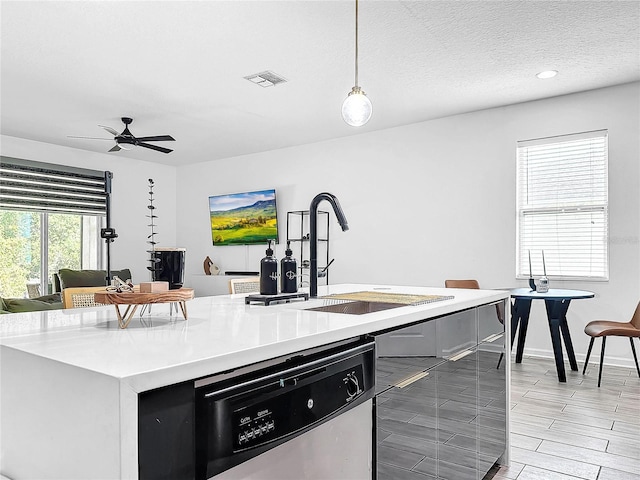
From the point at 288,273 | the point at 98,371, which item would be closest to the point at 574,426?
the point at 288,273

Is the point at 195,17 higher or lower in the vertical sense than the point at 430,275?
higher

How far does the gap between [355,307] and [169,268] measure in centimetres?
67

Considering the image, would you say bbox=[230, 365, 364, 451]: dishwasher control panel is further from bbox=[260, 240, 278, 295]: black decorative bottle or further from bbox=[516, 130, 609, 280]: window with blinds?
bbox=[516, 130, 609, 280]: window with blinds

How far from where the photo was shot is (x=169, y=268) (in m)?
1.27

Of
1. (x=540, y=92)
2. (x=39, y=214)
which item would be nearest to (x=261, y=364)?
(x=540, y=92)

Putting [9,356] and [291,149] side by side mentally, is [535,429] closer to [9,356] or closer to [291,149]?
[9,356]

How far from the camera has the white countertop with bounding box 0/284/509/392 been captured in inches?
28.2

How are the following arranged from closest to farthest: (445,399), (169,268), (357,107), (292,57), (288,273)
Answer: (169,268) → (445,399) → (288,273) → (357,107) → (292,57)

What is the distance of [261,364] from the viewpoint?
865mm

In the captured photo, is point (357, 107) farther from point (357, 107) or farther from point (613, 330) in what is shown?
point (613, 330)

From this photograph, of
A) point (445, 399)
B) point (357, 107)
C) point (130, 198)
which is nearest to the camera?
point (445, 399)

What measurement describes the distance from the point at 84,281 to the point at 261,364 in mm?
6050

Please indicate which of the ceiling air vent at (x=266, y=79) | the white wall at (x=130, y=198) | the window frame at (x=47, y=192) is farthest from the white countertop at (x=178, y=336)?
the white wall at (x=130, y=198)

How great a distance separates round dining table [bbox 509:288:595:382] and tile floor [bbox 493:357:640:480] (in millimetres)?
186
